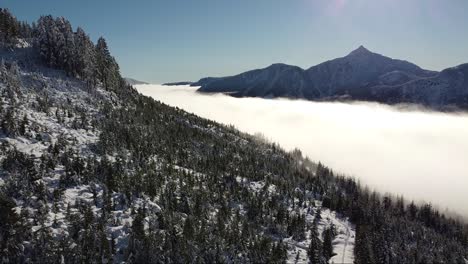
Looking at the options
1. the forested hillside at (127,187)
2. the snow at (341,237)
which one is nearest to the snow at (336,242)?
the snow at (341,237)

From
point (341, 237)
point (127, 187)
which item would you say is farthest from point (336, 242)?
point (127, 187)

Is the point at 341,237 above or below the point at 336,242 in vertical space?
below

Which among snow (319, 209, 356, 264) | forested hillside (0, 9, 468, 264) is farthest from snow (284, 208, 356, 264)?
forested hillside (0, 9, 468, 264)

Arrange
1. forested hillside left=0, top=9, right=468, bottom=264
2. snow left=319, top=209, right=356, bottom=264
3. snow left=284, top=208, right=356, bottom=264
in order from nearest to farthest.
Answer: forested hillside left=0, top=9, right=468, bottom=264, snow left=284, top=208, right=356, bottom=264, snow left=319, top=209, right=356, bottom=264

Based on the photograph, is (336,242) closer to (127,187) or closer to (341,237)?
(341,237)

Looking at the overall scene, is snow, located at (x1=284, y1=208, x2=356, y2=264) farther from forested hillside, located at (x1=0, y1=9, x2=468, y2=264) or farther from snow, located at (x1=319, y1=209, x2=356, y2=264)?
forested hillside, located at (x1=0, y1=9, x2=468, y2=264)

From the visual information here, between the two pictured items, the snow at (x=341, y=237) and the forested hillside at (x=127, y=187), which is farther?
the snow at (x=341, y=237)

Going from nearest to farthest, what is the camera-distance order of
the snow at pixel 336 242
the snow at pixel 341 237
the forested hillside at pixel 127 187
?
the forested hillside at pixel 127 187 < the snow at pixel 336 242 < the snow at pixel 341 237

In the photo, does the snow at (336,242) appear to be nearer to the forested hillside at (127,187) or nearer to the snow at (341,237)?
the snow at (341,237)

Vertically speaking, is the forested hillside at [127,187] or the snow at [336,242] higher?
the forested hillside at [127,187]
